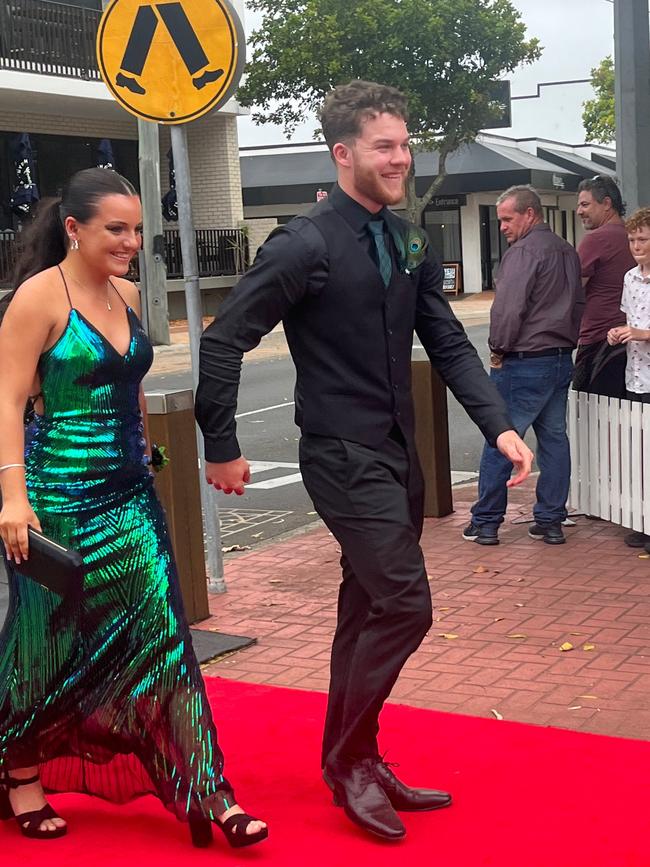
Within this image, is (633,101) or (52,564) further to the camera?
(633,101)

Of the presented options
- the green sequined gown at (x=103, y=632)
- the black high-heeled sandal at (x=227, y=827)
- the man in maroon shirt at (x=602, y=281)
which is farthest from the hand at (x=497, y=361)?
the black high-heeled sandal at (x=227, y=827)

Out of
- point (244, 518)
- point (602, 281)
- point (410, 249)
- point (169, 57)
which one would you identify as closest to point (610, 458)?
point (602, 281)

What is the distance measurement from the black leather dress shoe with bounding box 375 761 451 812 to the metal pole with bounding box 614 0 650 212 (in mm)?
6637

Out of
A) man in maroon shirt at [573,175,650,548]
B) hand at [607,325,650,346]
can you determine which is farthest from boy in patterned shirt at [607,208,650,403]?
man in maroon shirt at [573,175,650,548]

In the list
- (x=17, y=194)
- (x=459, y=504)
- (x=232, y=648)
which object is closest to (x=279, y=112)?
(x=17, y=194)

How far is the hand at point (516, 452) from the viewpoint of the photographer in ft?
12.5

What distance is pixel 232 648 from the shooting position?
5.90 metres

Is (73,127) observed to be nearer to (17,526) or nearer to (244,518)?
(244,518)

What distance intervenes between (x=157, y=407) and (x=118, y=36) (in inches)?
68.8

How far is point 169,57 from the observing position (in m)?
6.25

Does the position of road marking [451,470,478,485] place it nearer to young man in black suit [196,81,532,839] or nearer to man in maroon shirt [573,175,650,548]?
man in maroon shirt [573,175,650,548]

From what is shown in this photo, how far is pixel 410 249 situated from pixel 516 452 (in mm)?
662

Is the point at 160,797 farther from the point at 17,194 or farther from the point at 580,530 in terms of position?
the point at 17,194

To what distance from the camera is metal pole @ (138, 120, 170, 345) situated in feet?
76.3
